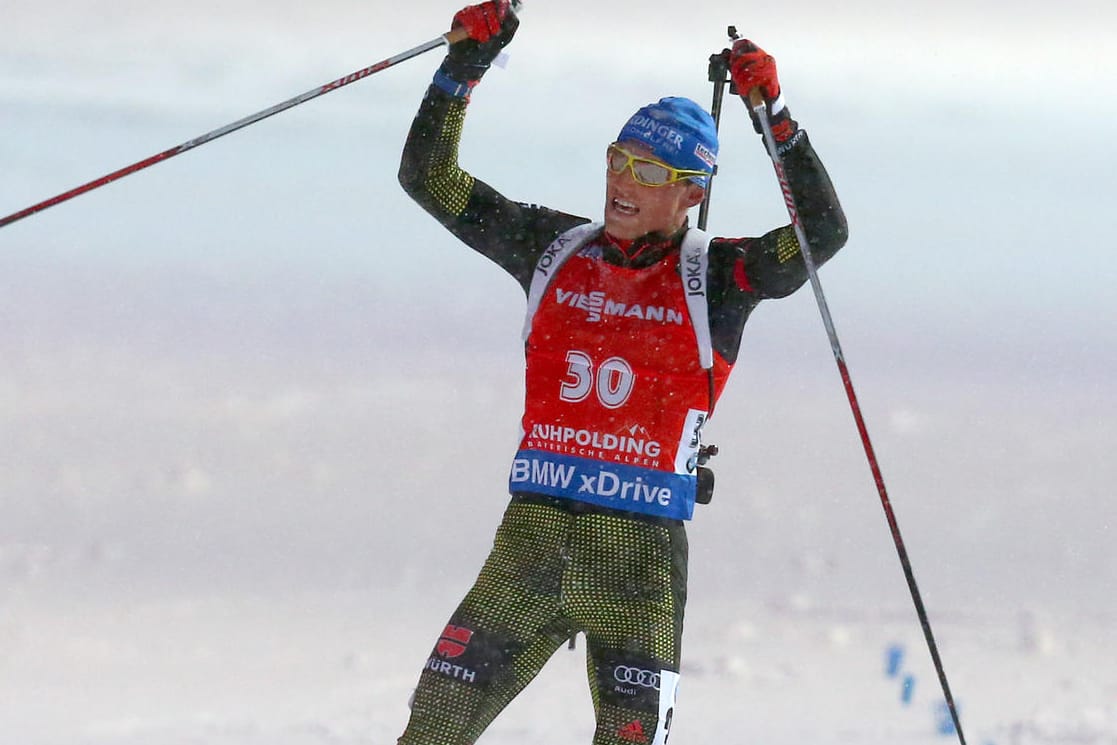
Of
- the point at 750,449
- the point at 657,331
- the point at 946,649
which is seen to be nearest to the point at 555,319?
the point at 657,331

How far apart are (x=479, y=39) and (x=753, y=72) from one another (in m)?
0.61

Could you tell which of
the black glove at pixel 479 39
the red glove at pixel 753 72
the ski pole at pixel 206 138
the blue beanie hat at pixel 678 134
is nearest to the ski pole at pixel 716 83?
the blue beanie hat at pixel 678 134

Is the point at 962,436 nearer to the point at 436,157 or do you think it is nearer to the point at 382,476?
the point at 382,476

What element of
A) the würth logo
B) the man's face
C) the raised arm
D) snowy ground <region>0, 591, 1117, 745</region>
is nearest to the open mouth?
the man's face

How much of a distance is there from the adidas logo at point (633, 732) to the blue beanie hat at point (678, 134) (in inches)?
45.6

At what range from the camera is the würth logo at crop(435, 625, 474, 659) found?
375cm

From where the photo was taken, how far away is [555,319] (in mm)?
3887

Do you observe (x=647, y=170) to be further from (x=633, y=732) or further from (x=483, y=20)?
(x=633, y=732)

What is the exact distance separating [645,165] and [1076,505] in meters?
6.01

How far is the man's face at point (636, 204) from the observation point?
3.88m

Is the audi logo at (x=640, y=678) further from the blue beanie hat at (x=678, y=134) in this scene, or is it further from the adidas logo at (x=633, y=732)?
the blue beanie hat at (x=678, y=134)

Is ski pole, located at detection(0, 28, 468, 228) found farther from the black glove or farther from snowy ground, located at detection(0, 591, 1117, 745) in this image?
snowy ground, located at detection(0, 591, 1117, 745)

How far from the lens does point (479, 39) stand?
3918mm

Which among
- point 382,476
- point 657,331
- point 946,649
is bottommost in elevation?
point 657,331
